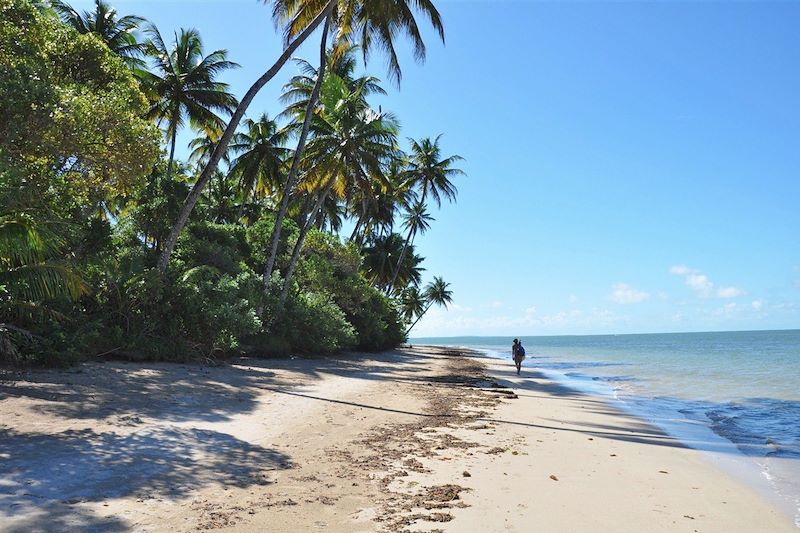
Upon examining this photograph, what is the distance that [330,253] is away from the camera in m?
28.7

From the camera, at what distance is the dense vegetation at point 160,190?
8516 mm

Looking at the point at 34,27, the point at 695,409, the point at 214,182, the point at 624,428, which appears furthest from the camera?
the point at 214,182

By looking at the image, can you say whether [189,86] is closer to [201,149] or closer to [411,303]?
[201,149]

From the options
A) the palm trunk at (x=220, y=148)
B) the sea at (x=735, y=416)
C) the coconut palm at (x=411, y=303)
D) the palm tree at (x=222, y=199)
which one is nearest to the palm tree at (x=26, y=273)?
the palm trunk at (x=220, y=148)

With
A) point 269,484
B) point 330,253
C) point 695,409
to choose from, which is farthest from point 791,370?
point 269,484

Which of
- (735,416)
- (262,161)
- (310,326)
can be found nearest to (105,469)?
(735,416)

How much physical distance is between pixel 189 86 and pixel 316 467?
2219cm

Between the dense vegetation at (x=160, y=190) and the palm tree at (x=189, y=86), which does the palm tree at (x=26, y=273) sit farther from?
the palm tree at (x=189, y=86)

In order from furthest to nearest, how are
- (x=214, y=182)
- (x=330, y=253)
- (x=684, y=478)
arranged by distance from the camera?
(x=214, y=182)
(x=330, y=253)
(x=684, y=478)

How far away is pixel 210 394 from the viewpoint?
9516 millimetres

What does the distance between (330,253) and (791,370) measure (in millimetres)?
24668

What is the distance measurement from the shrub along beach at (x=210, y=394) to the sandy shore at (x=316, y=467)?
0.04 metres

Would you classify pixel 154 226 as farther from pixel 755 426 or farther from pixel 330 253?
pixel 755 426

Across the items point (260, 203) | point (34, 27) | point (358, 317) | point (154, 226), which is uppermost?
point (260, 203)
